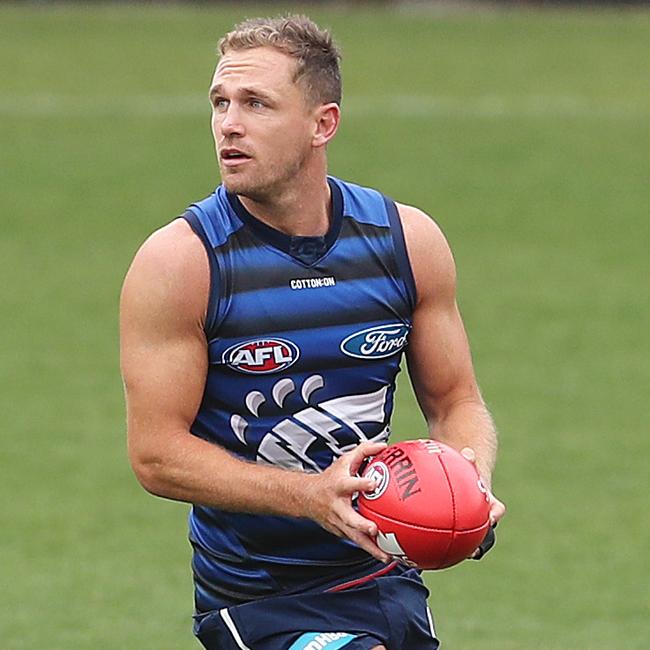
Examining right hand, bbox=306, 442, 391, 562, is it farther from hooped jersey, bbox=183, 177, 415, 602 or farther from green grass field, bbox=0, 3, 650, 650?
green grass field, bbox=0, 3, 650, 650

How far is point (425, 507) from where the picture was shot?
5266 millimetres

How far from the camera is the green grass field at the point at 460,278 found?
9.57 metres

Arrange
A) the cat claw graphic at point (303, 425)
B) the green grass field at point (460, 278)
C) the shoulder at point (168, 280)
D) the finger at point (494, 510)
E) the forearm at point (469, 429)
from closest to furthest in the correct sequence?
the finger at point (494, 510)
the shoulder at point (168, 280)
the cat claw graphic at point (303, 425)
the forearm at point (469, 429)
the green grass field at point (460, 278)

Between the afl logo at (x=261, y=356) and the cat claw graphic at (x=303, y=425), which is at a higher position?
the afl logo at (x=261, y=356)

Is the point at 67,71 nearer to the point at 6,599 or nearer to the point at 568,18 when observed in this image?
the point at 568,18

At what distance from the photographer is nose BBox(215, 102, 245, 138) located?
559cm

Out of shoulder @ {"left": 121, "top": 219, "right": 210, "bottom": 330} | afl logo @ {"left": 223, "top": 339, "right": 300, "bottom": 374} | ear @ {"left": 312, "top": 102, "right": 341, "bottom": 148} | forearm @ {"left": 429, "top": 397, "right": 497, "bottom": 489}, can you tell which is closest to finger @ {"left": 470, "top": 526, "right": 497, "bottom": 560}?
forearm @ {"left": 429, "top": 397, "right": 497, "bottom": 489}

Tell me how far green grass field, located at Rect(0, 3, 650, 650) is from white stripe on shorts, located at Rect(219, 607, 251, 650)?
9.46 ft

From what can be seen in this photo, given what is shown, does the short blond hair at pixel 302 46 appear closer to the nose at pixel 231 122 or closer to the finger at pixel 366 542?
the nose at pixel 231 122

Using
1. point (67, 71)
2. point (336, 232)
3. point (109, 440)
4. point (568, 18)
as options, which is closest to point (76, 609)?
point (109, 440)

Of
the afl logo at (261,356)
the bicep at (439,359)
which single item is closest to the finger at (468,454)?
the bicep at (439,359)

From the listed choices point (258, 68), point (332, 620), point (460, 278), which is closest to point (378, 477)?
point (332, 620)

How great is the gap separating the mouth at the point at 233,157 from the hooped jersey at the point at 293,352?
0.72ft

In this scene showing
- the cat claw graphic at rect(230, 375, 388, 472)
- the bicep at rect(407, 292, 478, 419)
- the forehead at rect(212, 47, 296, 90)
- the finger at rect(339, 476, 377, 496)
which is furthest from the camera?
the bicep at rect(407, 292, 478, 419)
